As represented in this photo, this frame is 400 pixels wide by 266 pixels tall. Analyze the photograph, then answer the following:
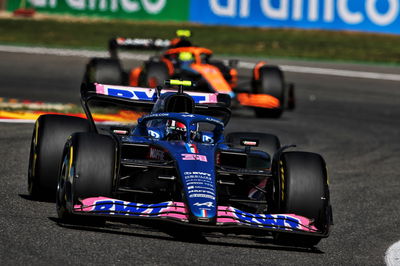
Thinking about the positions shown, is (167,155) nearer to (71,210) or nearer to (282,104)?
(71,210)

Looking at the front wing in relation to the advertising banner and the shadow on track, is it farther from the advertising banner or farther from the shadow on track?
the advertising banner

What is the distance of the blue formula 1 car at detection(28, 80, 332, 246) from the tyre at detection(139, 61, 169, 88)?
23.7ft

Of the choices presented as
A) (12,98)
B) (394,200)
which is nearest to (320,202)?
(394,200)

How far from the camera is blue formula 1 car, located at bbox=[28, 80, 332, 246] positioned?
25.4 feet

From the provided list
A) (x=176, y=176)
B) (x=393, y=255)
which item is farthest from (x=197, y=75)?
(x=393, y=255)

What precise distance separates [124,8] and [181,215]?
2280cm

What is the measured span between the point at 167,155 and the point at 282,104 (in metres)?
9.16

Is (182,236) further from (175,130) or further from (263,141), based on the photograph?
(263,141)

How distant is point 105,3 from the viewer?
3009cm

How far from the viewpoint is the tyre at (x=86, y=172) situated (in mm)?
7883

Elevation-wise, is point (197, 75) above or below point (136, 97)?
below

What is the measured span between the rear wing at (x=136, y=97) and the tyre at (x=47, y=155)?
66cm

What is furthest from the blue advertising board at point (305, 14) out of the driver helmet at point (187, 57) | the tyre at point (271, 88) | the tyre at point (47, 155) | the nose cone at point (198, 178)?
the nose cone at point (198, 178)

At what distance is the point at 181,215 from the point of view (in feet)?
25.1
